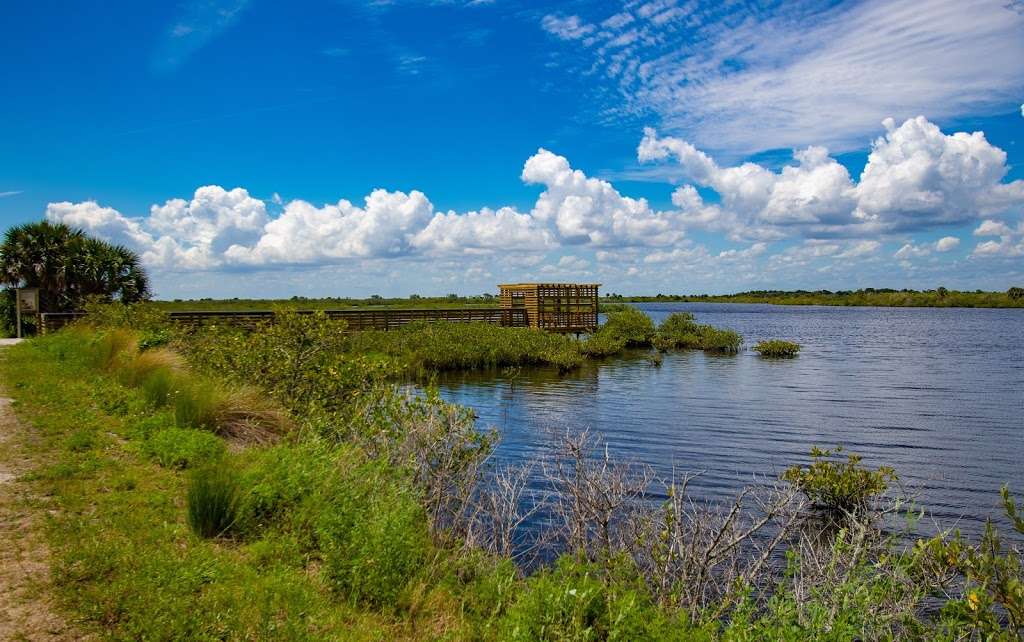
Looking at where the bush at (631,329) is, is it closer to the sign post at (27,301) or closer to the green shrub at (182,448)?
the sign post at (27,301)

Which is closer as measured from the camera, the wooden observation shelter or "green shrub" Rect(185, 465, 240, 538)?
"green shrub" Rect(185, 465, 240, 538)

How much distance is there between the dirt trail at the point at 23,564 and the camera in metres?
4.48

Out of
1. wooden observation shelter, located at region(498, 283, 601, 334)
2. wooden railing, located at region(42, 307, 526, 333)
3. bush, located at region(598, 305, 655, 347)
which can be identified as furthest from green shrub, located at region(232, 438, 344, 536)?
bush, located at region(598, 305, 655, 347)

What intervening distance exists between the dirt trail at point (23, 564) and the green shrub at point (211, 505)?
3.90 ft

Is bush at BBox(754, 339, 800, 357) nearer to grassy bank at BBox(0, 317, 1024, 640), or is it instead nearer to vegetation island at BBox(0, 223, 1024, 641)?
vegetation island at BBox(0, 223, 1024, 641)

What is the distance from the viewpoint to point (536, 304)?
44188 mm

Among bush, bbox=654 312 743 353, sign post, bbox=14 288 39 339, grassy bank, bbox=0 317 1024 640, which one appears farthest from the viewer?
bush, bbox=654 312 743 353

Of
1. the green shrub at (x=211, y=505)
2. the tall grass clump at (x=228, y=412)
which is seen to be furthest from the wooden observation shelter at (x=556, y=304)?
the green shrub at (x=211, y=505)

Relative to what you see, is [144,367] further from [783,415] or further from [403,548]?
[783,415]

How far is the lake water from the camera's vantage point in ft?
44.9

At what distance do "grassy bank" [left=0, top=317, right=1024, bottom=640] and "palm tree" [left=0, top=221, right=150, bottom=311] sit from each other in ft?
68.2

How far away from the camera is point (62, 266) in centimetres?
2911

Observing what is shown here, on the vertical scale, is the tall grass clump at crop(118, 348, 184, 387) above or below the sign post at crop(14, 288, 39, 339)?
below

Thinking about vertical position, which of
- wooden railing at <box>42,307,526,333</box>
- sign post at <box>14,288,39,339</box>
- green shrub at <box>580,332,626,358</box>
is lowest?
green shrub at <box>580,332,626,358</box>
